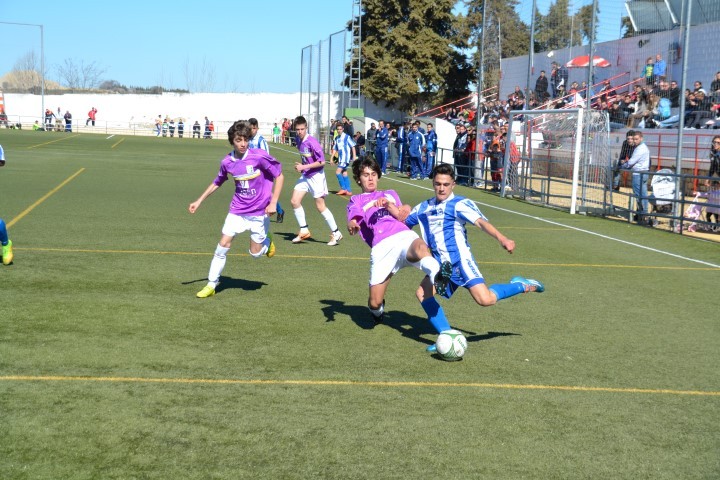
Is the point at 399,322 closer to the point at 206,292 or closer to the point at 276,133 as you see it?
the point at 206,292

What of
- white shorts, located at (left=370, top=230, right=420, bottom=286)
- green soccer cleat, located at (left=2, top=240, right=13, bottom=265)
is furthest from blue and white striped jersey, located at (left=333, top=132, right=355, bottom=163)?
white shorts, located at (left=370, top=230, right=420, bottom=286)

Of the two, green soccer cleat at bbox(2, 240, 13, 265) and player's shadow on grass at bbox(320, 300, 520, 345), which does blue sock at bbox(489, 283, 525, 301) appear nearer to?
player's shadow on grass at bbox(320, 300, 520, 345)

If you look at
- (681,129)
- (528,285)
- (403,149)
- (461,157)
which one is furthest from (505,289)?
(403,149)

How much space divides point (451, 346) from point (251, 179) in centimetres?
345

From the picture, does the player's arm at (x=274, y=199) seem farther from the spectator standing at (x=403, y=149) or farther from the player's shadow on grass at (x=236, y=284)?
the spectator standing at (x=403, y=149)

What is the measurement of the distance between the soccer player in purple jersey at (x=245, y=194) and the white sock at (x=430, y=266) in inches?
99.8

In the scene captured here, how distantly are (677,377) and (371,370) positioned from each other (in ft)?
8.12

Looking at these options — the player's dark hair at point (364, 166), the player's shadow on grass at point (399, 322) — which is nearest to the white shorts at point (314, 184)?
the player's shadow on grass at point (399, 322)

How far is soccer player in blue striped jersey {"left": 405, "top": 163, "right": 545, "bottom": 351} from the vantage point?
730cm

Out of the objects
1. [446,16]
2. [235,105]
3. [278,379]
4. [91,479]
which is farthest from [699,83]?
[235,105]

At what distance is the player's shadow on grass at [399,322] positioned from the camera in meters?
7.88

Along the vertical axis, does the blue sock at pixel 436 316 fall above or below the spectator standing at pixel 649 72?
below

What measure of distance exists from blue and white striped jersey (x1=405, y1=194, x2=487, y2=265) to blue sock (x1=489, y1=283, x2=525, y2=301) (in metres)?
0.39

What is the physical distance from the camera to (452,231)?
7.41 metres
